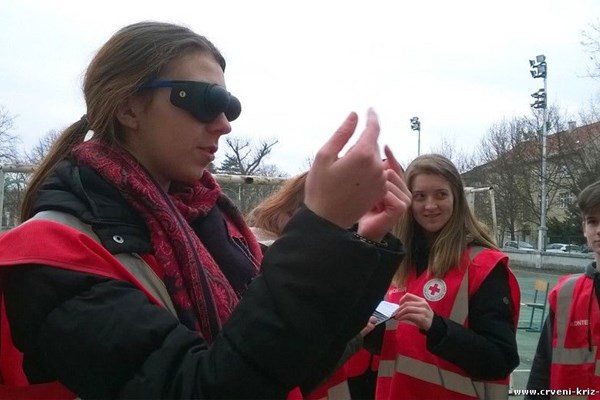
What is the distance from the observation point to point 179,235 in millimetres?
1279

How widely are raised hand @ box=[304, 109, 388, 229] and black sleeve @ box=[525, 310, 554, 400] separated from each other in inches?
109

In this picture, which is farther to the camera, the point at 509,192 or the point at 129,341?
the point at 509,192

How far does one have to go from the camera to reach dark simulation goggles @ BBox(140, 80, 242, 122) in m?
1.37

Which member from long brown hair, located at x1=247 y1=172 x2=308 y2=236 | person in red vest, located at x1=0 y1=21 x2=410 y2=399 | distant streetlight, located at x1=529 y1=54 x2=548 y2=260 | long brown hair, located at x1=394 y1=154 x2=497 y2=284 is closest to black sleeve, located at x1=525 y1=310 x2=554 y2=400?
long brown hair, located at x1=394 y1=154 x2=497 y2=284

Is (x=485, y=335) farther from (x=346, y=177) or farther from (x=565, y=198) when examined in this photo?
(x=565, y=198)

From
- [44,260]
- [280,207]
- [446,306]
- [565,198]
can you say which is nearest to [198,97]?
[44,260]

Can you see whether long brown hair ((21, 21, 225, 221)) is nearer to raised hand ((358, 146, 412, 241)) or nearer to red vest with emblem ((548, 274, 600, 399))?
raised hand ((358, 146, 412, 241))

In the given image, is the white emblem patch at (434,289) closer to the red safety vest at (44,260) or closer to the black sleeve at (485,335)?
the black sleeve at (485,335)

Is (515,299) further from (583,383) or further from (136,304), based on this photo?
(136,304)

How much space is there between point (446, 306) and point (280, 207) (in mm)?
1079

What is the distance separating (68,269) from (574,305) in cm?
306

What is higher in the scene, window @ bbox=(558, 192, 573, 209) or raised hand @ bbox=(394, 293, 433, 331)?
window @ bbox=(558, 192, 573, 209)

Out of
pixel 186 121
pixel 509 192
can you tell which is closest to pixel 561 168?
pixel 509 192

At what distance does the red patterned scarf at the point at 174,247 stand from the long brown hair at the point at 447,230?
193 centimetres
